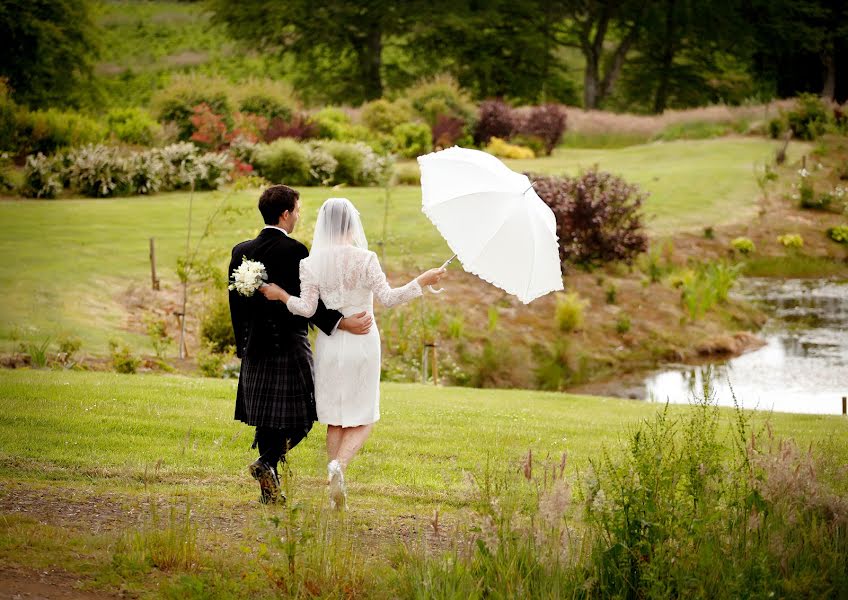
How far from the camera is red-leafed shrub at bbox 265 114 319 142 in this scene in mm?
24542

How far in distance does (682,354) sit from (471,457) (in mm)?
8138

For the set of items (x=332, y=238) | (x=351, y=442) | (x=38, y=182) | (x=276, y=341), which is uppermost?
(x=38, y=182)

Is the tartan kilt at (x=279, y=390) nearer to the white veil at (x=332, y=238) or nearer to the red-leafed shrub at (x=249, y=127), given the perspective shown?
the white veil at (x=332, y=238)

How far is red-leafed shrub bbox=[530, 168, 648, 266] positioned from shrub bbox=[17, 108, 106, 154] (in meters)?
9.83

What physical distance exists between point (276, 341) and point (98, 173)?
1471cm

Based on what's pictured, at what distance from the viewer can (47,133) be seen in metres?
20.8

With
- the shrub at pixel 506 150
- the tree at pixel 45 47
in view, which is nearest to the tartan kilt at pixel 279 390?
the shrub at pixel 506 150

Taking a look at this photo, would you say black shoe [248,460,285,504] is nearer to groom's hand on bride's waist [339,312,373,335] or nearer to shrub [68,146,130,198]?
groom's hand on bride's waist [339,312,373,335]

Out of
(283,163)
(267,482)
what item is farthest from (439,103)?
(267,482)

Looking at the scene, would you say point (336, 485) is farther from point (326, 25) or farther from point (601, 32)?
point (601, 32)

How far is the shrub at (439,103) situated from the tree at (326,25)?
10.8 m

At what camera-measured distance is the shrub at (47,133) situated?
2062 centimetres

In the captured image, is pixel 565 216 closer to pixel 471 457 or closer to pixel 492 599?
pixel 471 457

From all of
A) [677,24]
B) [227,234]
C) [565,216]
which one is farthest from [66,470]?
[677,24]
